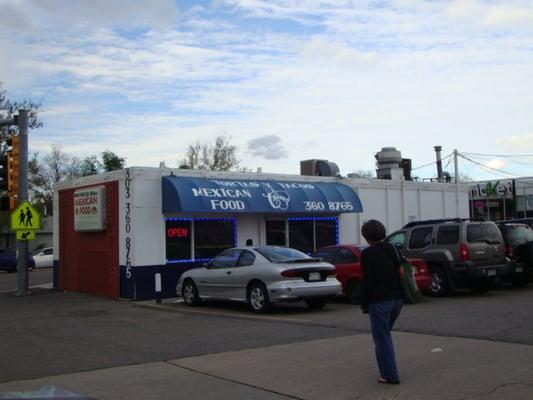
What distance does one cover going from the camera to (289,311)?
14.3 m

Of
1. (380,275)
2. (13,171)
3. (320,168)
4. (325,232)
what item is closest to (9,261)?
(13,171)

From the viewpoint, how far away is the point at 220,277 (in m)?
14.8

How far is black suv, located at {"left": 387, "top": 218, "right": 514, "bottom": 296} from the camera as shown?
1564 centimetres

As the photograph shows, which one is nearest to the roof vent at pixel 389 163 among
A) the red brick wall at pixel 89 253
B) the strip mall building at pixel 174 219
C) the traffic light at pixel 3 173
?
the strip mall building at pixel 174 219

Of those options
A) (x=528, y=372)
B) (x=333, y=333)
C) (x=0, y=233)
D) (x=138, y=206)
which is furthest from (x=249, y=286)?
(x=0, y=233)

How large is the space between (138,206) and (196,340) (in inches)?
310

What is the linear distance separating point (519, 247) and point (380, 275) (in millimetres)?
11305

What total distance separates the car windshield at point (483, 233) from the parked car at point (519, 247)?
2.75 feet

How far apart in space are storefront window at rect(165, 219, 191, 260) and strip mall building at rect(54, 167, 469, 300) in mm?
29

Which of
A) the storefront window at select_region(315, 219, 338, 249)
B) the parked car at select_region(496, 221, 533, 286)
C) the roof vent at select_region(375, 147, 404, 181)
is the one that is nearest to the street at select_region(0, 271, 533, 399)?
the parked car at select_region(496, 221, 533, 286)

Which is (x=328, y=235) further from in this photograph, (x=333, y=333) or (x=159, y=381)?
(x=159, y=381)

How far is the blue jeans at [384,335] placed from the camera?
6949mm

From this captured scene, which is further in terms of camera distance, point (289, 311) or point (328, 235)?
point (328, 235)

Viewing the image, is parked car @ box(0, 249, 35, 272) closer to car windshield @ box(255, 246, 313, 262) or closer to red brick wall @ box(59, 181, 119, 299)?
red brick wall @ box(59, 181, 119, 299)
